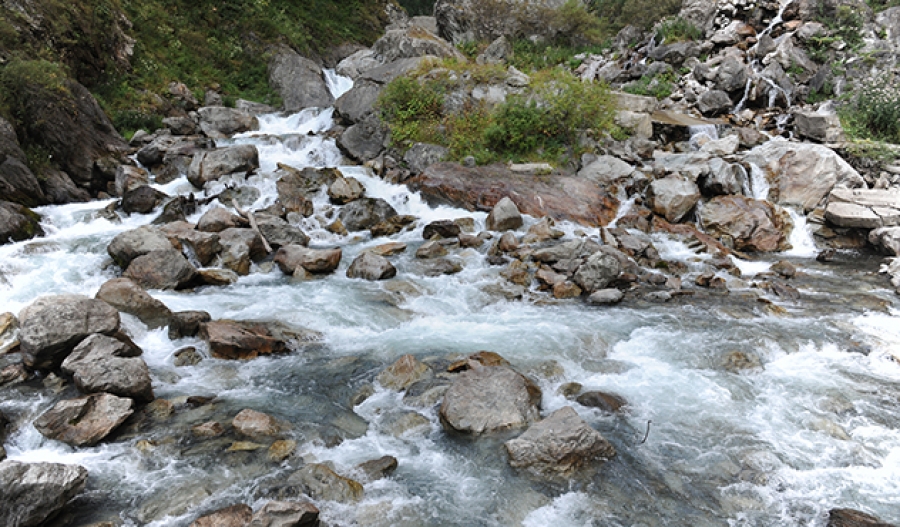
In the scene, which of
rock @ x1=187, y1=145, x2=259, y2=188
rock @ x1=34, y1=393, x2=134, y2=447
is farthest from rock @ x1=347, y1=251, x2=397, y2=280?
rock @ x1=187, y1=145, x2=259, y2=188

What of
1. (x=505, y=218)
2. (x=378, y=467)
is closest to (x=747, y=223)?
(x=505, y=218)

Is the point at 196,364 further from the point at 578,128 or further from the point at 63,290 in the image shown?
the point at 578,128

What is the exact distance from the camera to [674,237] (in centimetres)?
1382

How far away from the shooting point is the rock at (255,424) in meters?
6.21

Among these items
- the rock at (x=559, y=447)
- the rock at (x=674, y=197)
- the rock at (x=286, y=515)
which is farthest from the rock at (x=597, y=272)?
the rock at (x=286, y=515)

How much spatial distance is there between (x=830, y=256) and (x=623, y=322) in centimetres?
715

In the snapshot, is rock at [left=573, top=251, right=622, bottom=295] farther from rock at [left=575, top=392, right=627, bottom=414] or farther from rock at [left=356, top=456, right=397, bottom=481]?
rock at [left=356, top=456, right=397, bottom=481]

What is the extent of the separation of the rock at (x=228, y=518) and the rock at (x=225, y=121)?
17786 mm

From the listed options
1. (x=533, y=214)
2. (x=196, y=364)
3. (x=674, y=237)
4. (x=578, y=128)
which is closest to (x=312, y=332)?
(x=196, y=364)

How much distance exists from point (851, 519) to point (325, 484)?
16.9 feet

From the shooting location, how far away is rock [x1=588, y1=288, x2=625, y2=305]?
10461mm

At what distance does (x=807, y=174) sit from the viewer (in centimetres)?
1477

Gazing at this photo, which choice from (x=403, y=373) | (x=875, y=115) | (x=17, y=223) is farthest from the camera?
(x=875, y=115)

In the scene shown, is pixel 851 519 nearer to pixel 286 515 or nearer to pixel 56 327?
pixel 286 515
